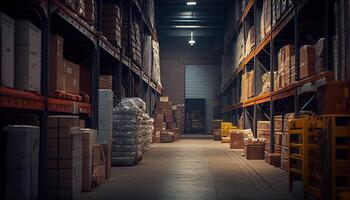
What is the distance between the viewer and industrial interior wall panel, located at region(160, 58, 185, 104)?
2989cm

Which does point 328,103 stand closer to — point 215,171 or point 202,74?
point 215,171

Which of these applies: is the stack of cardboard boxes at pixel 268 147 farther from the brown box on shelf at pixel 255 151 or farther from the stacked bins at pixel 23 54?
the stacked bins at pixel 23 54

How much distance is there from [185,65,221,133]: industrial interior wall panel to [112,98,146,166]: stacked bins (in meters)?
19.8

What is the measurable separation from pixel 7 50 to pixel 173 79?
25.4m

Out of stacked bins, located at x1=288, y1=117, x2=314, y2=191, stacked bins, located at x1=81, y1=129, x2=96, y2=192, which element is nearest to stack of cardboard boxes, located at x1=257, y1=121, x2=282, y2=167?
stacked bins, located at x1=288, y1=117, x2=314, y2=191

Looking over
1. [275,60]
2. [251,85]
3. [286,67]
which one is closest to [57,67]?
[286,67]

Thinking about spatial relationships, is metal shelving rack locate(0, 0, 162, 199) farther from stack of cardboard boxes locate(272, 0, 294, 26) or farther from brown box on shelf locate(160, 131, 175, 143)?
brown box on shelf locate(160, 131, 175, 143)

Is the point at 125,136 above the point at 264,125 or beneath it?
beneath

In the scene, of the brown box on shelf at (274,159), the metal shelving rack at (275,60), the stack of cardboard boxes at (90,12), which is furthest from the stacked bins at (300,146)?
the stack of cardboard boxes at (90,12)

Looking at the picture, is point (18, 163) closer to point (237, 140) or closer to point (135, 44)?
point (135, 44)

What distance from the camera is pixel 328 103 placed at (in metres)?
6.03

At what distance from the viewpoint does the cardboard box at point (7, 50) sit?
4.70 metres

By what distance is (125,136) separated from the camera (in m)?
10.3

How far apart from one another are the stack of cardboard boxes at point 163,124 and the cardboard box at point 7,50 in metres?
15.5
